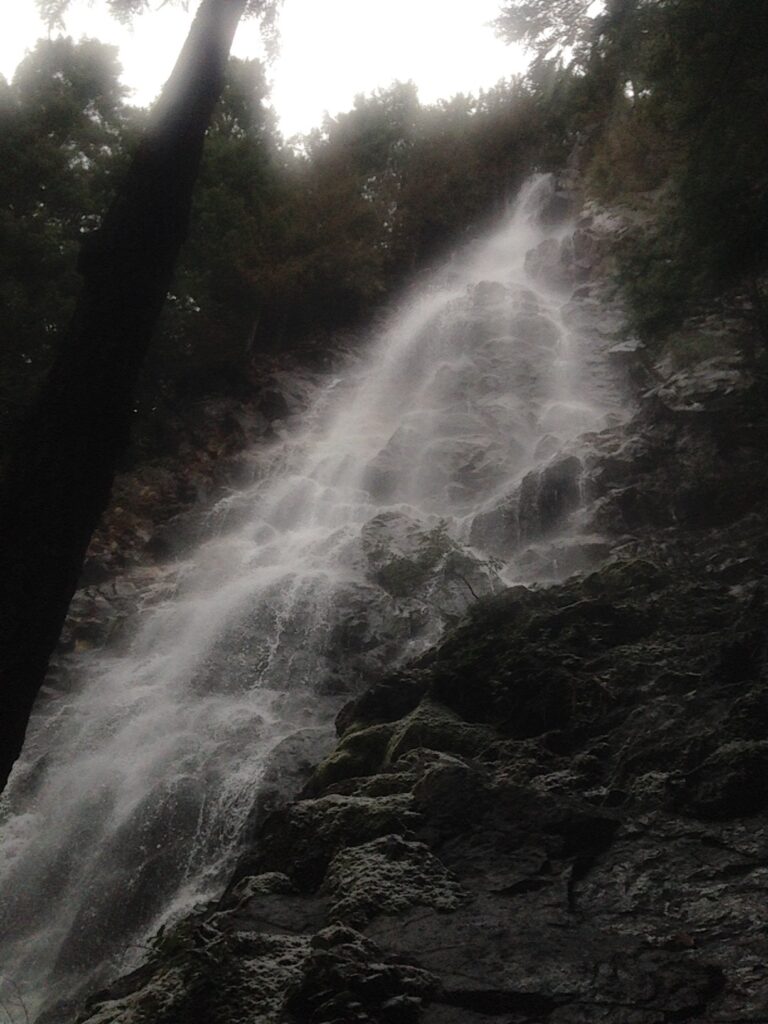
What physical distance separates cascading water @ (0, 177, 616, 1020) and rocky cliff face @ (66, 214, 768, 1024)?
134cm

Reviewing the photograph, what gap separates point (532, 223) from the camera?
26.3m

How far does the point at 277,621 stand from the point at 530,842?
25.6ft

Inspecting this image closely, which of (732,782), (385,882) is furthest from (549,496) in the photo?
(385,882)

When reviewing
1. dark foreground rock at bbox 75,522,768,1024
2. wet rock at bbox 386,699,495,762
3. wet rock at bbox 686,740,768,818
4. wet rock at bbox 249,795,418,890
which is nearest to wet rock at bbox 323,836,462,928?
dark foreground rock at bbox 75,522,768,1024

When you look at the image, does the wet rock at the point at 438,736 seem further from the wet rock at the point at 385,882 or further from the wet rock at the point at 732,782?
the wet rock at the point at 732,782

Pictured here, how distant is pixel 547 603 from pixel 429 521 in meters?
6.34

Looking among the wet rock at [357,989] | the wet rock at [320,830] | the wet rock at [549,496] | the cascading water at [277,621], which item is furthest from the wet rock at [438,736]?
the wet rock at [549,496]

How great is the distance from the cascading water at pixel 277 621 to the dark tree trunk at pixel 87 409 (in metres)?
4.94

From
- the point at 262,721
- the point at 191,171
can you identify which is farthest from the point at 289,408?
the point at 191,171

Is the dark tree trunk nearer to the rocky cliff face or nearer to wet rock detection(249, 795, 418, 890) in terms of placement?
the rocky cliff face

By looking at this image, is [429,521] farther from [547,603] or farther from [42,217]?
[42,217]

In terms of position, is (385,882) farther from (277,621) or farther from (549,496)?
(549,496)

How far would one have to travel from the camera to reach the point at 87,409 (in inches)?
124

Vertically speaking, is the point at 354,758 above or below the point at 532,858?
above
